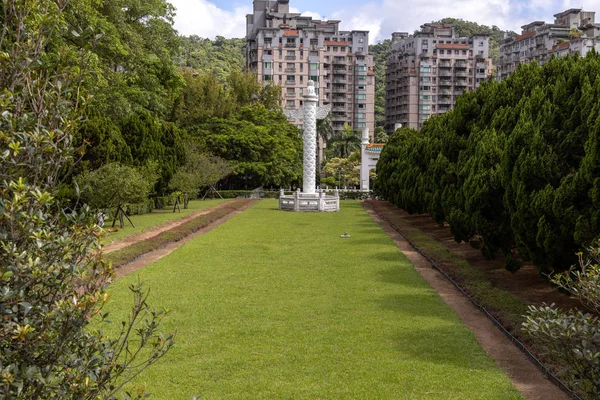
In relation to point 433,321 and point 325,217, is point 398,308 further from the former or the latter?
point 325,217

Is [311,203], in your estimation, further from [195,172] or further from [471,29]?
[471,29]

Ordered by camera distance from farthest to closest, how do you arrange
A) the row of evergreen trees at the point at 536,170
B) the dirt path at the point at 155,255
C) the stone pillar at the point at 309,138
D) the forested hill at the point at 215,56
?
the forested hill at the point at 215,56 < the stone pillar at the point at 309,138 < the dirt path at the point at 155,255 < the row of evergreen trees at the point at 536,170

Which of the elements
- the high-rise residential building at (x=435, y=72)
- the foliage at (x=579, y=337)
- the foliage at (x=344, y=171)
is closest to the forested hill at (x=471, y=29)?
the high-rise residential building at (x=435, y=72)

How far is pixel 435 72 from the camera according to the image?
86.4 meters

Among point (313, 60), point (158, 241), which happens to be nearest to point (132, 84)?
point (158, 241)

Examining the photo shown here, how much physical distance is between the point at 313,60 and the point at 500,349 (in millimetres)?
72754

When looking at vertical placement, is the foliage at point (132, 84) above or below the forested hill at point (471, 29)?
below

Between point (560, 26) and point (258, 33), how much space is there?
36870 millimetres

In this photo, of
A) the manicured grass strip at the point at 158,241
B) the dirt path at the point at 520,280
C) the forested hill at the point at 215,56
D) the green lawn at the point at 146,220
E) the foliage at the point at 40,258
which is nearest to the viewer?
the foliage at the point at 40,258

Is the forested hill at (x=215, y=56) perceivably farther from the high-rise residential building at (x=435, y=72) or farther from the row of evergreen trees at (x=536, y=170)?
the row of evergreen trees at (x=536, y=170)

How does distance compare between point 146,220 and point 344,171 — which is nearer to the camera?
point 146,220

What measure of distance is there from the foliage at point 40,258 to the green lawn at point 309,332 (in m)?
3.64

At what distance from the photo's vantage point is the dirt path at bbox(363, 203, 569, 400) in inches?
278

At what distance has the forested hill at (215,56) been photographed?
81.3 m
